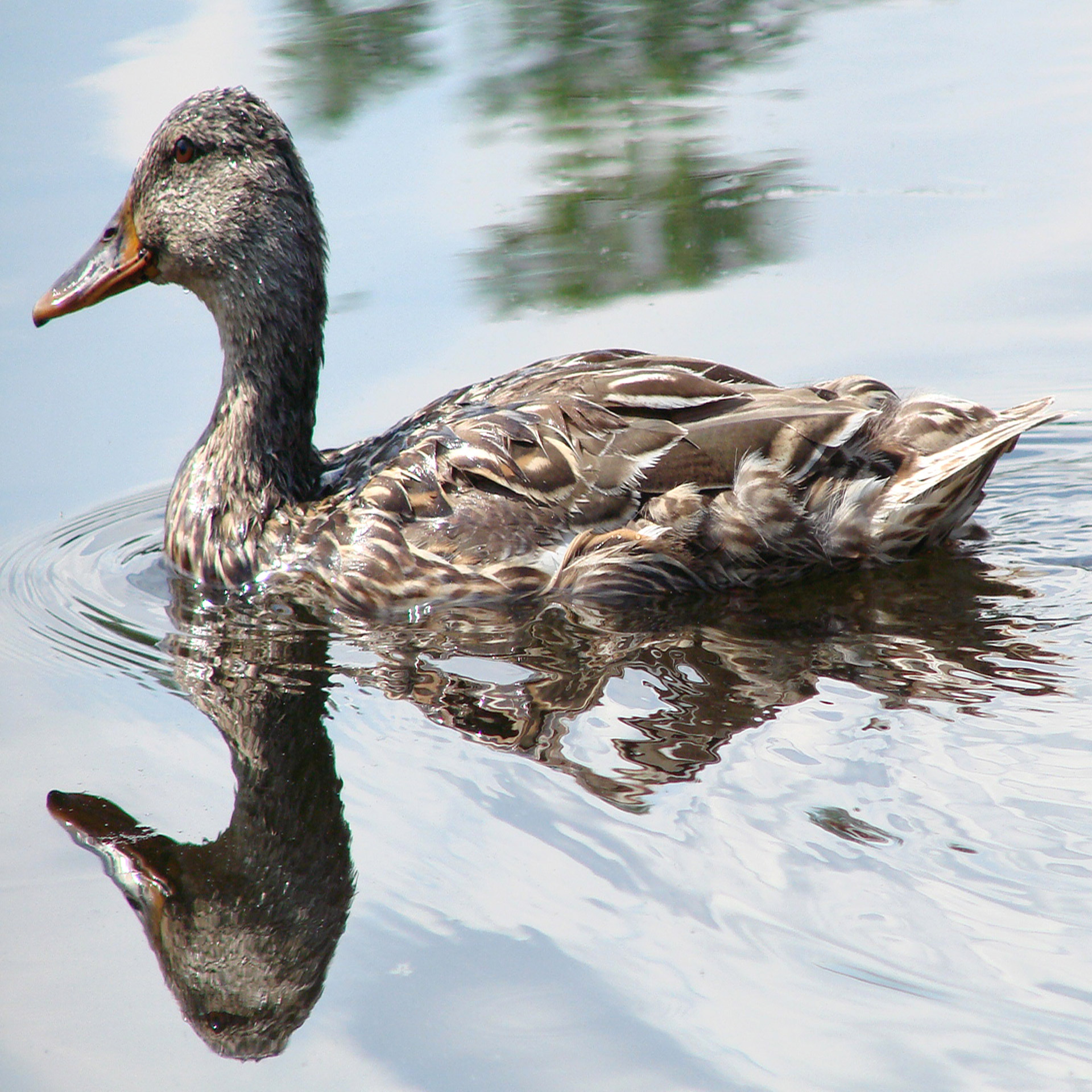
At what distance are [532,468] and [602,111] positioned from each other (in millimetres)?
6191

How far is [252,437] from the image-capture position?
6.60 m

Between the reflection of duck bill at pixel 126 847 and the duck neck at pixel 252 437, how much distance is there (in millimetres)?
1790

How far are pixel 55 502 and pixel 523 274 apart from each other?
A: 122 inches

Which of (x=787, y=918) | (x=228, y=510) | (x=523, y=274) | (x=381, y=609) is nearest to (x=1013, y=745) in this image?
(x=787, y=918)

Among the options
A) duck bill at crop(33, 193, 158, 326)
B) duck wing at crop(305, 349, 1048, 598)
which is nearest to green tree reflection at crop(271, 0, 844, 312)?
duck bill at crop(33, 193, 158, 326)

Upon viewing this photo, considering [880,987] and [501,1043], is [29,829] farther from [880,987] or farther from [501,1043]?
[880,987]

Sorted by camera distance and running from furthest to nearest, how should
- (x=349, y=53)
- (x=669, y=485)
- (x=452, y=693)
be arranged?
(x=349, y=53)
(x=669, y=485)
(x=452, y=693)

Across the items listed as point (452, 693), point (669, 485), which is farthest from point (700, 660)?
point (452, 693)

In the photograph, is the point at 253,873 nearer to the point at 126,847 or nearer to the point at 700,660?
the point at 126,847

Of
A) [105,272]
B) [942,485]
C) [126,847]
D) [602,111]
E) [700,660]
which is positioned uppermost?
[105,272]

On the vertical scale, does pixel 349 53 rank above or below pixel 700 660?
above

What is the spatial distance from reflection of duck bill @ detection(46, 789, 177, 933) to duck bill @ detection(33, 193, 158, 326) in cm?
268

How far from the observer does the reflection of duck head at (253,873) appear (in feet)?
13.1

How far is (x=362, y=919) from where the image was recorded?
4121 mm
